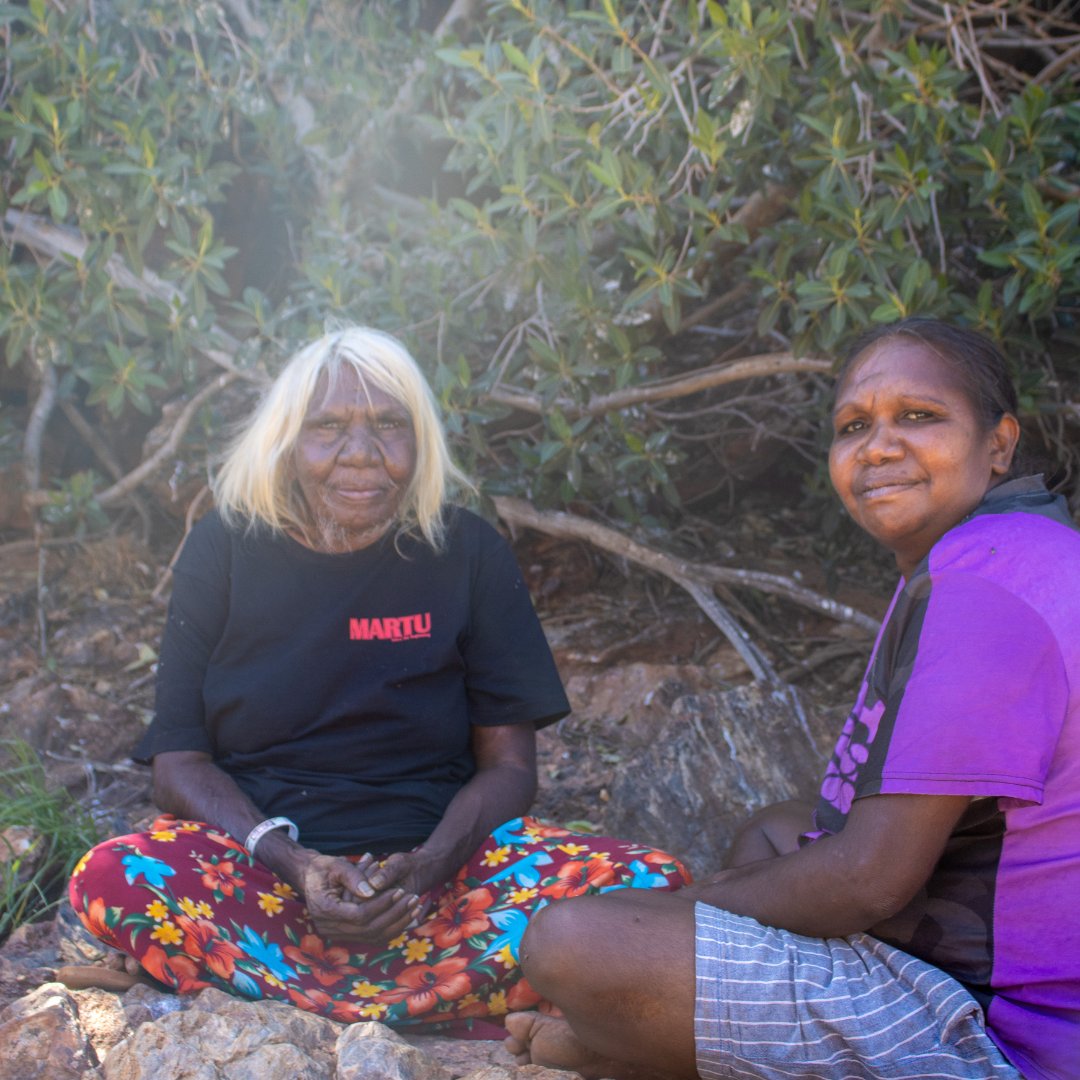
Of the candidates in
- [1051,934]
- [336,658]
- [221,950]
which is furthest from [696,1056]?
[336,658]

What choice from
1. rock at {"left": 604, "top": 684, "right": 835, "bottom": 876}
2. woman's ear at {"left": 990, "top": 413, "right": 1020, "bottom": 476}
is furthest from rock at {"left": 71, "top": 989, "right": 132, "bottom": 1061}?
woman's ear at {"left": 990, "top": 413, "right": 1020, "bottom": 476}

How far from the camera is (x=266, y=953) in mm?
2328

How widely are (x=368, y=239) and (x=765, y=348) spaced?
1598 millimetres

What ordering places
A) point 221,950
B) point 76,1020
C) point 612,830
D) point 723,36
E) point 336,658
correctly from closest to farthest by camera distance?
point 76,1020 → point 221,950 → point 336,658 → point 723,36 → point 612,830

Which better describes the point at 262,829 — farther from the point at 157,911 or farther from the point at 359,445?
the point at 359,445

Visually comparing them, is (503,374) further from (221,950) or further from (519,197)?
(221,950)

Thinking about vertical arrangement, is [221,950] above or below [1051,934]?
below

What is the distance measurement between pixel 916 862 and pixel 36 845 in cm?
224

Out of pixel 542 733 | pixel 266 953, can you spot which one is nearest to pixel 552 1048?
pixel 266 953

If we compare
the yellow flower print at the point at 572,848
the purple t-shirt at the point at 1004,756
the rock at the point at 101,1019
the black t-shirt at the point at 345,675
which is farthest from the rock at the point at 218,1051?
the purple t-shirt at the point at 1004,756

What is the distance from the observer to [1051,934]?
1682 mm

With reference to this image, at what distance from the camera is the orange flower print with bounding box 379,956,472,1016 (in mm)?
2301

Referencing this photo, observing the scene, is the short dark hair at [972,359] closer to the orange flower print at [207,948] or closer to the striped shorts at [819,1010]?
the striped shorts at [819,1010]

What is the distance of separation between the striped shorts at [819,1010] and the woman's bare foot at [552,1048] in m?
0.23
